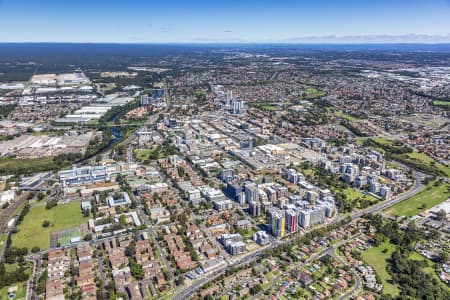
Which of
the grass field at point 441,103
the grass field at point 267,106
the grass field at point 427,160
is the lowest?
the grass field at point 427,160

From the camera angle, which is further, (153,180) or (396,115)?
(396,115)

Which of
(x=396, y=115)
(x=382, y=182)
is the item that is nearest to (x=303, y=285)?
(x=382, y=182)

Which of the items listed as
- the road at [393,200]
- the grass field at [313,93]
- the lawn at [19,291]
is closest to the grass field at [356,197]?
the road at [393,200]

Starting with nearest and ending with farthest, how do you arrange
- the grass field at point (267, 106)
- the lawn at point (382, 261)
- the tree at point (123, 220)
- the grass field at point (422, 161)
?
the lawn at point (382, 261), the tree at point (123, 220), the grass field at point (422, 161), the grass field at point (267, 106)

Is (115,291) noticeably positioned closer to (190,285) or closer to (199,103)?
(190,285)

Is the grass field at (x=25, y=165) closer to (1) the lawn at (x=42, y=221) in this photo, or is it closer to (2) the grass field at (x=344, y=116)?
(1) the lawn at (x=42, y=221)

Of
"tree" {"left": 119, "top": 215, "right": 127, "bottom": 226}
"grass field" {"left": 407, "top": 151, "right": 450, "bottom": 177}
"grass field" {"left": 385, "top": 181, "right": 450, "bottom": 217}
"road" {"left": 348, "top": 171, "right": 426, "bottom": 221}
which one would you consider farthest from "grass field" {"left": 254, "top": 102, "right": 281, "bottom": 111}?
"tree" {"left": 119, "top": 215, "right": 127, "bottom": 226}
